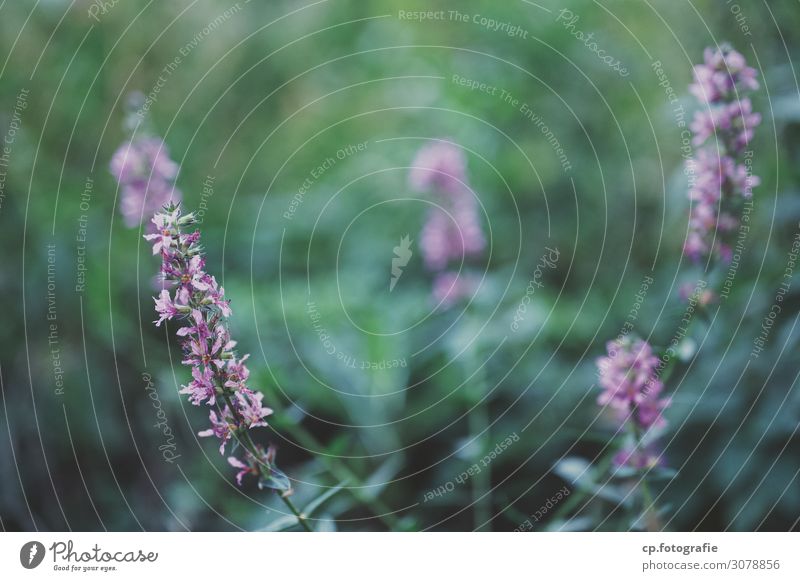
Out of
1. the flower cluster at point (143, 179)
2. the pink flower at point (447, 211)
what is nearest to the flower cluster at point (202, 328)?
the flower cluster at point (143, 179)

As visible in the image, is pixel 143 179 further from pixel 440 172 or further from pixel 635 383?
pixel 635 383

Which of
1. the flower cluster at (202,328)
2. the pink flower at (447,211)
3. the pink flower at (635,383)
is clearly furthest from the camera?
the pink flower at (447,211)

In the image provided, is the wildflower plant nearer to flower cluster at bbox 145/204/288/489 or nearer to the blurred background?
flower cluster at bbox 145/204/288/489

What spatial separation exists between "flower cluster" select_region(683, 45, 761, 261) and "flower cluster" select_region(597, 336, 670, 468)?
0.83 ft

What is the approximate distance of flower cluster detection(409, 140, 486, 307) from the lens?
1560 mm

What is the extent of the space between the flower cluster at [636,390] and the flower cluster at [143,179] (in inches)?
32.4

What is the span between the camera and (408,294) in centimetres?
168

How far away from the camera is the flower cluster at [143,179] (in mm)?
1288

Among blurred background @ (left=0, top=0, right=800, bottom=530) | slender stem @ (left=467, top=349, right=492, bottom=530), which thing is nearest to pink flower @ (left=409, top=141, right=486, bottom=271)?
blurred background @ (left=0, top=0, right=800, bottom=530)

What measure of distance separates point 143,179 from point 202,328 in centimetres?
51

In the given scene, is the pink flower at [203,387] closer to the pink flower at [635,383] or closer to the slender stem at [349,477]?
the slender stem at [349,477]

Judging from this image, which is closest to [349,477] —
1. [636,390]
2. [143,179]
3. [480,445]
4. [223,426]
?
[480,445]

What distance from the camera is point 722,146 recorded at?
1214mm
